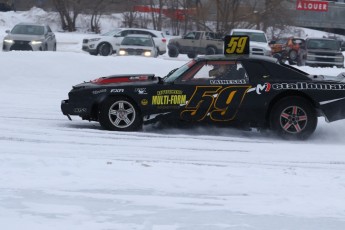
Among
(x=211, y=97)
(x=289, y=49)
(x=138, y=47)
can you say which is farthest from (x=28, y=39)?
(x=211, y=97)

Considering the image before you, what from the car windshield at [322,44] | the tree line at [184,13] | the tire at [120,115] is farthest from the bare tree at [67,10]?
the tire at [120,115]

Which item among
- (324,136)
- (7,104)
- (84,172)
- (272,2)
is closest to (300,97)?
(324,136)

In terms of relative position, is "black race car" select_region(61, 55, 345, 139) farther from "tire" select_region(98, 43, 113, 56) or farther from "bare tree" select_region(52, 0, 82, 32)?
"bare tree" select_region(52, 0, 82, 32)

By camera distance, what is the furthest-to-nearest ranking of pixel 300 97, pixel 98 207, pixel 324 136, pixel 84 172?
pixel 324 136 → pixel 300 97 → pixel 84 172 → pixel 98 207

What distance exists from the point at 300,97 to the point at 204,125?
1.61 metres

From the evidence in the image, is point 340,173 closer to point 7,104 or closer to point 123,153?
point 123,153

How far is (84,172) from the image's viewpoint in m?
7.43

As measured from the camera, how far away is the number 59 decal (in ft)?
36.0

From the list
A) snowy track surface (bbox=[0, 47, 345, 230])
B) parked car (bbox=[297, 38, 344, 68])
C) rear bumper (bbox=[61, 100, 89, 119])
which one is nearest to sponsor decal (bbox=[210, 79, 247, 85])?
snowy track surface (bbox=[0, 47, 345, 230])

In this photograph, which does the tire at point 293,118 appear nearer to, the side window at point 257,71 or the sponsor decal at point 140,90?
the side window at point 257,71

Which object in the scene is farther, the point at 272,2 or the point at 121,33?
the point at 272,2

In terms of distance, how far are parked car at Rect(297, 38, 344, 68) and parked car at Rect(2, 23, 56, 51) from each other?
40.6 feet

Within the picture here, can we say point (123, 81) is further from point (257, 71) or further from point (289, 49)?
point (289, 49)

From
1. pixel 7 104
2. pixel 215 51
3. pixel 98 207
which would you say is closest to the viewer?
pixel 98 207
